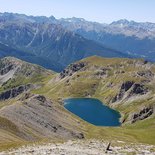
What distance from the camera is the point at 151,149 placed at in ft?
162

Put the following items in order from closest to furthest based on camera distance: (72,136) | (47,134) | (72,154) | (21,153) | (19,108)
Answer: (72,154)
(21,153)
(47,134)
(72,136)
(19,108)

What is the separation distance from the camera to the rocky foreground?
47.3 metres

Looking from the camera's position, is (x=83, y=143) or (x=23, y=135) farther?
(x=23, y=135)

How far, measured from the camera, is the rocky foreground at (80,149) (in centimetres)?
4734

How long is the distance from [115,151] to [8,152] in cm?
1476

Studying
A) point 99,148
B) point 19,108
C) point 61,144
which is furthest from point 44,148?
point 19,108

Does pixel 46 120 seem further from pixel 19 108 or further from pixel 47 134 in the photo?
pixel 47 134

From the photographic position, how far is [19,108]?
18912 centimetres

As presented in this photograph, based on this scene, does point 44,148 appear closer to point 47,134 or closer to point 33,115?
point 47,134

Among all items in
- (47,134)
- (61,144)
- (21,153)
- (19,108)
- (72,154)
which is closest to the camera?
(72,154)

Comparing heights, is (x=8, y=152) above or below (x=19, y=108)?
above

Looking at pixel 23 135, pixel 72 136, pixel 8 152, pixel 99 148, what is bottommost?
pixel 72 136

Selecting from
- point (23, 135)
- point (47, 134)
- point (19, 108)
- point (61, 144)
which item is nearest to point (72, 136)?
point (47, 134)

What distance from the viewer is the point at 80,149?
160ft
